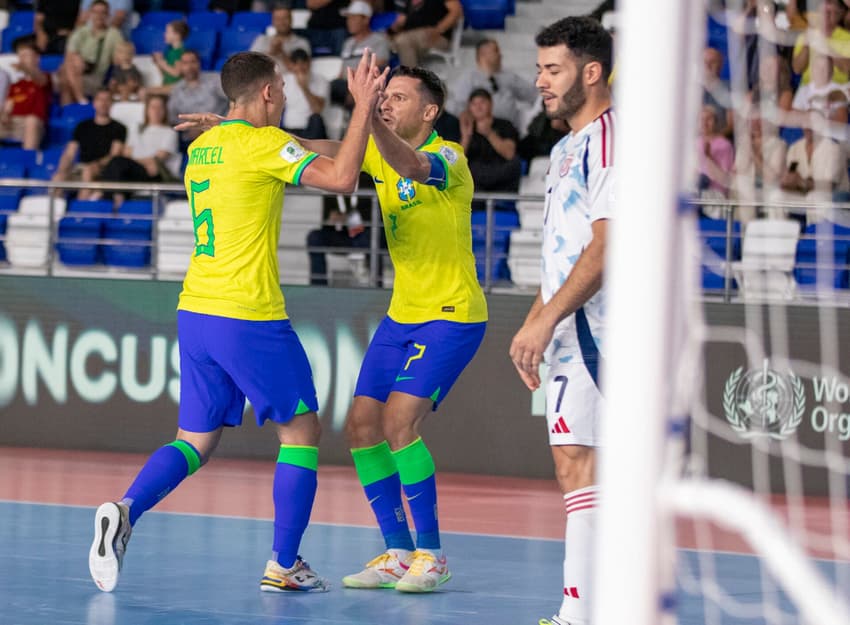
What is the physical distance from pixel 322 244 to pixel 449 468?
1.96 meters

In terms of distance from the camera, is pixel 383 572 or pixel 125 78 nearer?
pixel 383 572

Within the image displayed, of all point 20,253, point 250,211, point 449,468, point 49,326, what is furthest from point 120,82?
point 250,211

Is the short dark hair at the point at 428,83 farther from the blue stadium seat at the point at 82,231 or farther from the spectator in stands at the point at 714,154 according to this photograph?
the blue stadium seat at the point at 82,231

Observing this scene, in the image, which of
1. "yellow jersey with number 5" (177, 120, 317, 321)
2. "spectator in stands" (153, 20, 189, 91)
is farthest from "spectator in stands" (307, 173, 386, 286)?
"yellow jersey with number 5" (177, 120, 317, 321)

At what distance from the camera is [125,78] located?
1347 cm

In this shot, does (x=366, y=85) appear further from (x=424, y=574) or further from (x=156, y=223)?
(x=156, y=223)

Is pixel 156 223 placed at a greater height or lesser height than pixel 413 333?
greater

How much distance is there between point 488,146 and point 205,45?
159 inches

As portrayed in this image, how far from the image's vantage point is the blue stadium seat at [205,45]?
13.7 metres

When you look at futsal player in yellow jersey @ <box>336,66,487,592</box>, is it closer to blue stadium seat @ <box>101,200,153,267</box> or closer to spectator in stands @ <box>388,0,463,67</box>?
blue stadium seat @ <box>101,200,153,267</box>

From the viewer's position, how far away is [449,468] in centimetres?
1019

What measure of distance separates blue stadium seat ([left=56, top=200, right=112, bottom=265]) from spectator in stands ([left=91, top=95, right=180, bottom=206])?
0.51 ft

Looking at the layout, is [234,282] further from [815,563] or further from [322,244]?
[322,244]

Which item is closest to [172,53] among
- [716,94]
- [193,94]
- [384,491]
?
[193,94]
